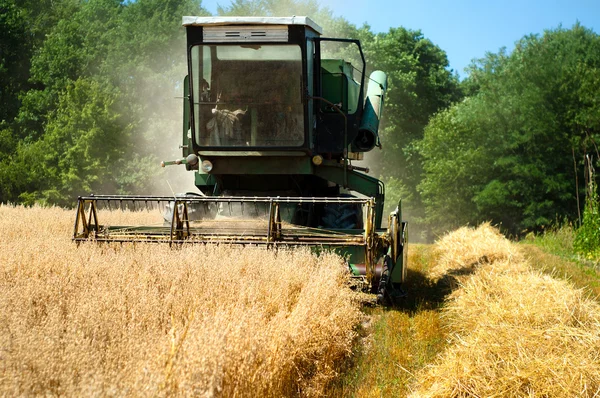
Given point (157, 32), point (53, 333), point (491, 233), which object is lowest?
point (491, 233)

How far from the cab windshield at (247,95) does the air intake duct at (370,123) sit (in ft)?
4.34

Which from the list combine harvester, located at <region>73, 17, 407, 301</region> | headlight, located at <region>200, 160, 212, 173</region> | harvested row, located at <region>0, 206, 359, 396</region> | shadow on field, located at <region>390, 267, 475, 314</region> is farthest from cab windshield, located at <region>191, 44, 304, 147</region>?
shadow on field, located at <region>390, 267, 475, 314</region>

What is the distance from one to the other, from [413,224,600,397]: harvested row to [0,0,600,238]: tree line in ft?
51.2

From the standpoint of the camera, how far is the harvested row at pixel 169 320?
3.72m

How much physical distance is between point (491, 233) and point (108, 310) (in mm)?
13721

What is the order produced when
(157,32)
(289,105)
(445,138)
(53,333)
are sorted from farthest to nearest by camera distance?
(157,32) < (445,138) < (289,105) < (53,333)

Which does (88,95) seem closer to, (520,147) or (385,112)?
(520,147)

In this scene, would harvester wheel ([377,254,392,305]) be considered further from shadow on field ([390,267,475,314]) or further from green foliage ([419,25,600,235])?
green foliage ([419,25,600,235])

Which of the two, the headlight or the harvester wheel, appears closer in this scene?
the harvester wheel

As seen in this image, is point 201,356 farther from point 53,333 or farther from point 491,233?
point 491,233

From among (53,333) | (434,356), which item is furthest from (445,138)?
(53,333)

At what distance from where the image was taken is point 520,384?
4992 millimetres

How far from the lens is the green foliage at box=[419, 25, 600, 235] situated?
25500 millimetres

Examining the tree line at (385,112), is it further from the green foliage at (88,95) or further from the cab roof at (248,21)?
the cab roof at (248,21)
